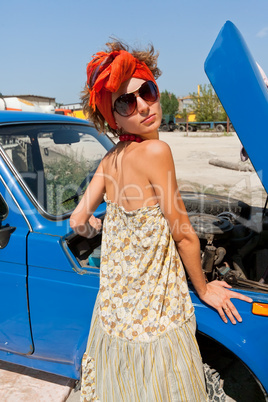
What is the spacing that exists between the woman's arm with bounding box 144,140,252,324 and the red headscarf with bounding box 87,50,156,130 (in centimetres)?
26

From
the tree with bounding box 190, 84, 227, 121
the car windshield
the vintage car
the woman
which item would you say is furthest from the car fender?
the tree with bounding box 190, 84, 227, 121

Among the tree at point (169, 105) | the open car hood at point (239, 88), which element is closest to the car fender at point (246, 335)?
the open car hood at point (239, 88)

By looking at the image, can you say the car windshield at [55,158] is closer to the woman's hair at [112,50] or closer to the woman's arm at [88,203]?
the woman's arm at [88,203]

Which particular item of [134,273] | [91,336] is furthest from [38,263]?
[134,273]

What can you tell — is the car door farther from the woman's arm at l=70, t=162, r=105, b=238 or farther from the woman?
the woman

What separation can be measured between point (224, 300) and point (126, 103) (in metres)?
1.00

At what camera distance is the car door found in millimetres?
1896

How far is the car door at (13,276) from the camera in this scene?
6.22ft

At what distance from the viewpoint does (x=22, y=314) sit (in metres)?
1.93

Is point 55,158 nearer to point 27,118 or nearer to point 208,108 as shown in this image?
point 27,118

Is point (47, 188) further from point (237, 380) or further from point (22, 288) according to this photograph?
point (237, 380)

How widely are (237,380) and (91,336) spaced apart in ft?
4.27

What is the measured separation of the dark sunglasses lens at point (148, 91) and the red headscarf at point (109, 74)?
0.04m

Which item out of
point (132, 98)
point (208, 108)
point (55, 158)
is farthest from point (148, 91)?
point (208, 108)
